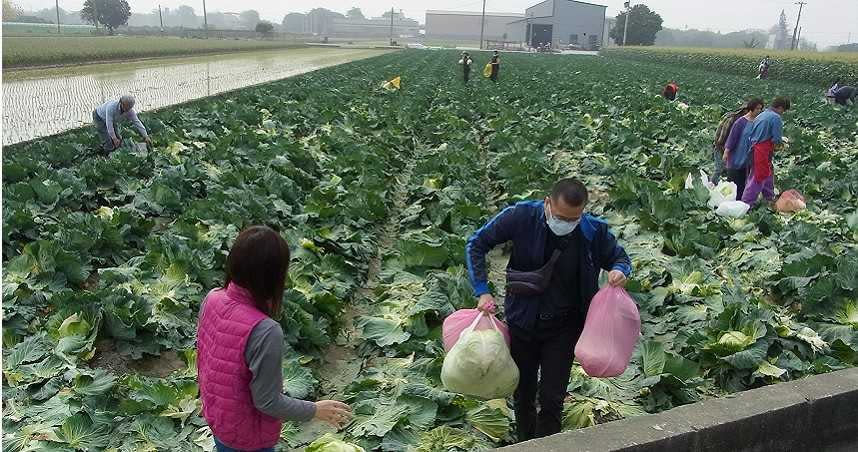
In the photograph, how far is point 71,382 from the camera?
3.90 m

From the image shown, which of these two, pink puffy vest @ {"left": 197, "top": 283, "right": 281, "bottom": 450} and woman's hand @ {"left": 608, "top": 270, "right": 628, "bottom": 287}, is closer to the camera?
pink puffy vest @ {"left": 197, "top": 283, "right": 281, "bottom": 450}

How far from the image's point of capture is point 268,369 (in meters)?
2.19

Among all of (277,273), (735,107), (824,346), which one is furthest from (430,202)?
(735,107)

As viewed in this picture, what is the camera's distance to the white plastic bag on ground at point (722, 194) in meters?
7.69

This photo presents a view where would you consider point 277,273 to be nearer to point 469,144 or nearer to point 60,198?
point 60,198

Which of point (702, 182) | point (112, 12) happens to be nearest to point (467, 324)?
point (702, 182)

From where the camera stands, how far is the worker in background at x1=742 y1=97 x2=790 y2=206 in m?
7.58

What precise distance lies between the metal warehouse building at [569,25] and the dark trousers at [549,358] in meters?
92.2

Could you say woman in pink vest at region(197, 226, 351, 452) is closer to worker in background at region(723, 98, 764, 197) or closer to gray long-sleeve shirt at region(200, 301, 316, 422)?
gray long-sleeve shirt at region(200, 301, 316, 422)

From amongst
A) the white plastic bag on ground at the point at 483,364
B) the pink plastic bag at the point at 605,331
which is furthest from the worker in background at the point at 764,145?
the white plastic bag on ground at the point at 483,364

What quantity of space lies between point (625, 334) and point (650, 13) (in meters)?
84.7

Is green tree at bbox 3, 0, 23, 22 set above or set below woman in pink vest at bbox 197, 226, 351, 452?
above

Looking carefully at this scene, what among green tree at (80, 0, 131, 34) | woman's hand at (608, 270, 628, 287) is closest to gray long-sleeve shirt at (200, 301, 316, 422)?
woman's hand at (608, 270, 628, 287)

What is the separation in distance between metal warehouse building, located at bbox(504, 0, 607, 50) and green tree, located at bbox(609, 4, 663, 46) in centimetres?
938
